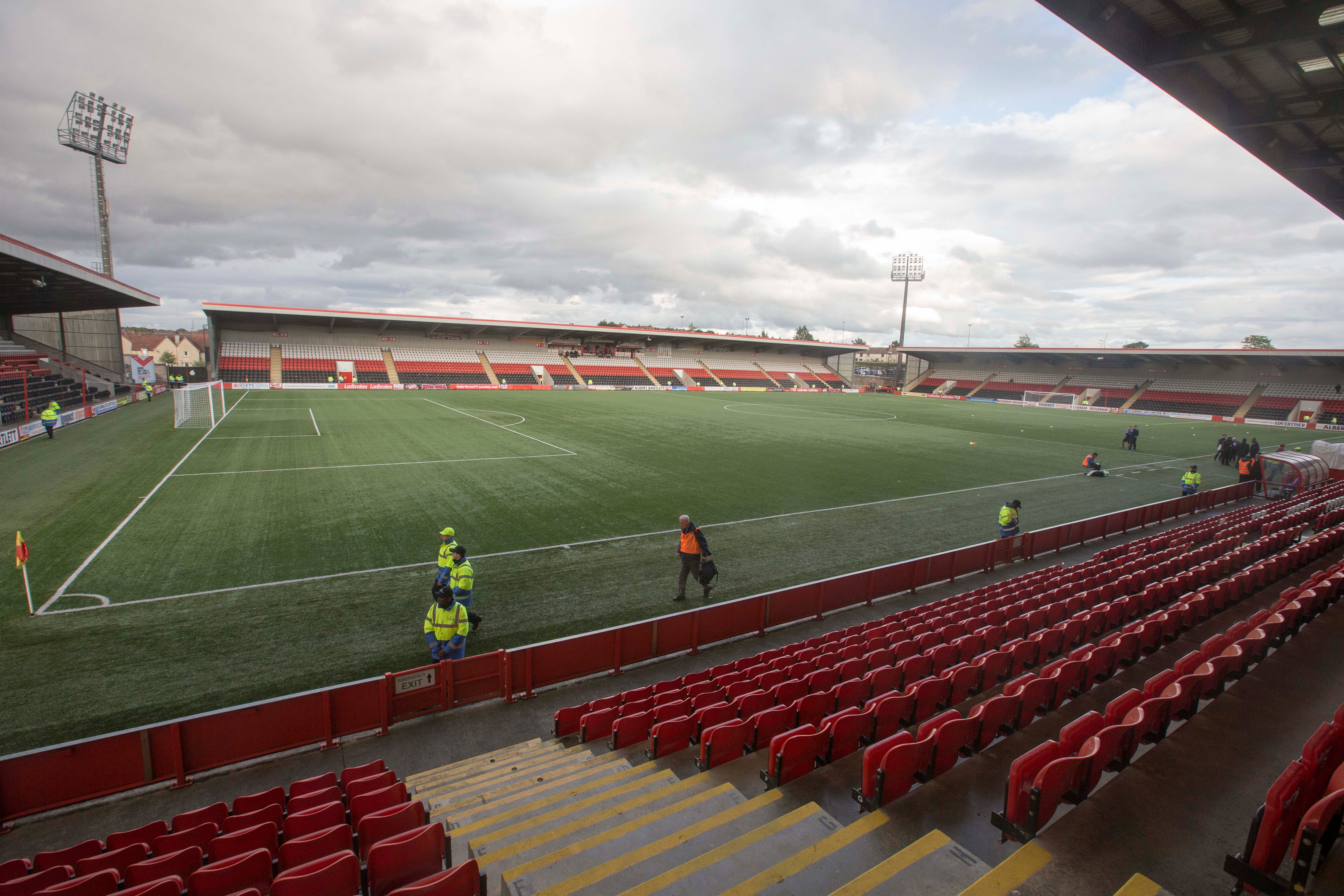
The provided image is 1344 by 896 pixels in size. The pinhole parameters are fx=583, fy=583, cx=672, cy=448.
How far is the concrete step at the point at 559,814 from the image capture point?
4086mm

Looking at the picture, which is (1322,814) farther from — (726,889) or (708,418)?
(708,418)

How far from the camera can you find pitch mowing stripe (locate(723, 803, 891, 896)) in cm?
332

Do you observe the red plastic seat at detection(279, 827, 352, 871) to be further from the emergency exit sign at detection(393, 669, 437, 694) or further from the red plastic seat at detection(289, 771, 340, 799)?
the emergency exit sign at detection(393, 669, 437, 694)

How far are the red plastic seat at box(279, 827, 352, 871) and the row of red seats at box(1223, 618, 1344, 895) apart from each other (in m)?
5.00

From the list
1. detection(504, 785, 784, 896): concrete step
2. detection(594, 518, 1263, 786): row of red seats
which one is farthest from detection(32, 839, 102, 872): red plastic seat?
detection(594, 518, 1263, 786): row of red seats

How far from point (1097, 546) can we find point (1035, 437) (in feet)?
73.9

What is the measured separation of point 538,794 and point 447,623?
330 centimetres

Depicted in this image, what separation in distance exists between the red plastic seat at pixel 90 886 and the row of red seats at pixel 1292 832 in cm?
631

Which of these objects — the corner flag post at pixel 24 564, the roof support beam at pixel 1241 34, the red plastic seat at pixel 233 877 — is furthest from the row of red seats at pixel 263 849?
the roof support beam at pixel 1241 34

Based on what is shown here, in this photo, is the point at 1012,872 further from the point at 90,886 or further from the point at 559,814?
the point at 90,886

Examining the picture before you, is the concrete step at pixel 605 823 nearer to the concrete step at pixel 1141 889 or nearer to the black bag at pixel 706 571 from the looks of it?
the concrete step at pixel 1141 889

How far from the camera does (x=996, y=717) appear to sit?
4.86m

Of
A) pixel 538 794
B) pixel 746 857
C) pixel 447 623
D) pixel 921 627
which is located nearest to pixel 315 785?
pixel 538 794

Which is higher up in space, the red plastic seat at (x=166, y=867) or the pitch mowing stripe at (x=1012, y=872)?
Result: the pitch mowing stripe at (x=1012, y=872)
